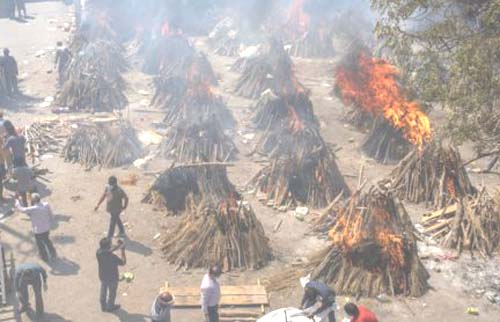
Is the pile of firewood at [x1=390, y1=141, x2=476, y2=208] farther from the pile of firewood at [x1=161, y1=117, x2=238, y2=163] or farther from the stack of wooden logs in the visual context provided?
→ the pile of firewood at [x1=161, y1=117, x2=238, y2=163]

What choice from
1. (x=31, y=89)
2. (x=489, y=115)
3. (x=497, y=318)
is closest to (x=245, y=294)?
(x=497, y=318)

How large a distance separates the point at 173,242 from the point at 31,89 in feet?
40.1

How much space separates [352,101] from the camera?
20.7 metres

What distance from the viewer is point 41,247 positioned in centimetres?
1229

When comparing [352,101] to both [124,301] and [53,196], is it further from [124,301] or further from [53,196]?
[124,301]

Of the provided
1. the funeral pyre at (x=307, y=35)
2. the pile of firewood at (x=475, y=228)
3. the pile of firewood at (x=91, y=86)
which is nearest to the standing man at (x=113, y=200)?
the pile of firewood at (x=475, y=228)

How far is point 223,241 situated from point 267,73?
10.6m

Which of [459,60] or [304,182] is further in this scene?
[304,182]

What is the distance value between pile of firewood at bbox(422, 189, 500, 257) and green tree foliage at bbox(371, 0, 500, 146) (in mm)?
2723

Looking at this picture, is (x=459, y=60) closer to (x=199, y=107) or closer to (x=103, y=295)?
(x=103, y=295)

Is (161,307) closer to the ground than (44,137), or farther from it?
closer to the ground

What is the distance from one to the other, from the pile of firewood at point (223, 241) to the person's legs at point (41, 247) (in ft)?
7.76

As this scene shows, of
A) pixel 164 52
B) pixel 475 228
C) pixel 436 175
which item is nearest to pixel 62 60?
pixel 164 52

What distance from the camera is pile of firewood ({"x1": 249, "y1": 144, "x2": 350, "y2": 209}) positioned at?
15.1 meters
